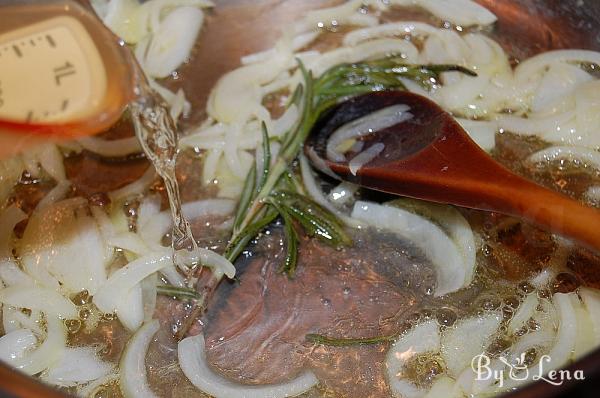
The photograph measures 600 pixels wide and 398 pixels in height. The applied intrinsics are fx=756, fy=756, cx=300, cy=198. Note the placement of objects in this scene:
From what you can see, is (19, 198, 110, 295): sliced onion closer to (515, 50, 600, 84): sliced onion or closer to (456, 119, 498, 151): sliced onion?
(456, 119, 498, 151): sliced onion

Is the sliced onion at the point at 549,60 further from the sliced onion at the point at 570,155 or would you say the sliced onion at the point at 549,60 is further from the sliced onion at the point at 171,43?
the sliced onion at the point at 171,43

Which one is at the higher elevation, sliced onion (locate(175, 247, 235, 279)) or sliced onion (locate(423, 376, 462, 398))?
sliced onion (locate(175, 247, 235, 279))

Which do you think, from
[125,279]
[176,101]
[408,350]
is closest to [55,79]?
[125,279]

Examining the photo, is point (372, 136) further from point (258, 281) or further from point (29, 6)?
point (29, 6)

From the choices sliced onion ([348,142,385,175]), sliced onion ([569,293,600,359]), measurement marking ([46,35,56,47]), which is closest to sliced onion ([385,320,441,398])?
sliced onion ([569,293,600,359])

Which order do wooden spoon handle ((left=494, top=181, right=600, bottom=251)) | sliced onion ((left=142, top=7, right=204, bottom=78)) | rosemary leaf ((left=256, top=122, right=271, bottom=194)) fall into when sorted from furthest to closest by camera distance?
sliced onion ((left=142, top=7, right=204, bottom=78)) → rosemary leaf ((left=256, top=122, right=271, bottom=194)) → wooden spoon handle ((left=494, top=181, right=600, bottom=251))

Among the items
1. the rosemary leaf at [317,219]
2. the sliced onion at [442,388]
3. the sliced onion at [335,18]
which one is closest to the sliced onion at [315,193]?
the rosemary leaf at [317,219]
